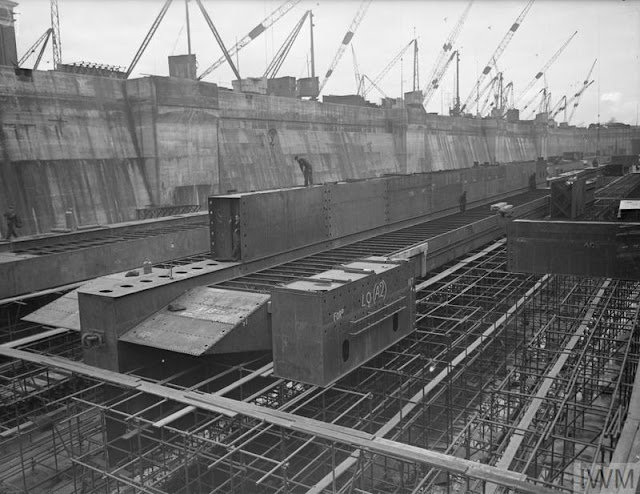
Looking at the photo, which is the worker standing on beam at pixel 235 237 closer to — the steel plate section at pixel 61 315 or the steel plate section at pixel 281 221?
the steel plate section at pixel 281 221

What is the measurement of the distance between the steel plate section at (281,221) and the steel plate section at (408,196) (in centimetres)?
649

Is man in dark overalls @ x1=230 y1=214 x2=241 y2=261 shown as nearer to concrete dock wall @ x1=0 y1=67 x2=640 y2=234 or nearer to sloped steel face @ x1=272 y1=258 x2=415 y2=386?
sloped steel face @ x1=272 y1=258 x2=415 y2=386

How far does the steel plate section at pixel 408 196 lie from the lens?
27.9 metres

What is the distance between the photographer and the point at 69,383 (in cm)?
1781

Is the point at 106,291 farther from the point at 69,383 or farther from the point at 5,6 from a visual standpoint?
the point at 5,6

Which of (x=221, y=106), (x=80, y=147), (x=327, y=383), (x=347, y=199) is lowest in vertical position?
(x=327, y=383)

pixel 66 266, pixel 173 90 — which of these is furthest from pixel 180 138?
pixel 66 266

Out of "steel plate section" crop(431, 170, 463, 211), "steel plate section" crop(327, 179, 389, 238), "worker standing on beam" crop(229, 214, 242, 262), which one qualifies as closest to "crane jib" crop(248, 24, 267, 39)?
"steel plate section" crop(431, 170, 463, 211)

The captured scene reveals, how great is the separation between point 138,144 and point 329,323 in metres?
31.2

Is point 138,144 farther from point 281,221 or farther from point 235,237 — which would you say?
point 235,237

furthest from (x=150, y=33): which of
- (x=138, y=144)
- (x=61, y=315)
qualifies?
(x=61, y=315)

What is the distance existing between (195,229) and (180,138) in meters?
14.4

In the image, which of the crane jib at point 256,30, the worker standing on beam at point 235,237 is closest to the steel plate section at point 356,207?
the worker standing on beam at point 235,237

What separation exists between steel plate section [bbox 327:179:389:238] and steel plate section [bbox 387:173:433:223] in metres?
0.71
